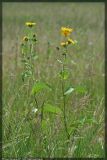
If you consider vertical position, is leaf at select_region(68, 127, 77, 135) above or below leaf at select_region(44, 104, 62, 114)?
below

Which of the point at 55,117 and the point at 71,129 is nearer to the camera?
the point at 71,129

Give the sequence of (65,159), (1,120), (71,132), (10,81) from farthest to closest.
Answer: (10,81) < (1,120) < (71,132) < (65,159)

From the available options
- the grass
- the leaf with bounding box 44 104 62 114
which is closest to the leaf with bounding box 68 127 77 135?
the grass

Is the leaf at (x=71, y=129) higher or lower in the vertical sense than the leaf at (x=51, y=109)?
lower

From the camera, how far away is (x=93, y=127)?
322cm

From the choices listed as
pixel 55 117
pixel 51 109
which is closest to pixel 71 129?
pixel 51 109

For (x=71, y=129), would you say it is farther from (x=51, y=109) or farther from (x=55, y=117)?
(x=55, y=117)

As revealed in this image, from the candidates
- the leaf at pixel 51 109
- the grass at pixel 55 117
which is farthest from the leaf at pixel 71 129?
the leaf at pixel 51 109

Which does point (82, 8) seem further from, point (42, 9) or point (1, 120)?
point (1, 120)

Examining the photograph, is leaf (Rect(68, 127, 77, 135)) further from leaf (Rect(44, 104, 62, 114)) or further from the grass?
leaf (Rect(44, 104, 62, 114))

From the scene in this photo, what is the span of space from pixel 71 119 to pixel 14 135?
511mm

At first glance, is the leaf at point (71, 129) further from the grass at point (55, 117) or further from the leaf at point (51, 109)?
the leaf at point (51, 109)

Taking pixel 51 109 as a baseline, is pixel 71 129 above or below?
below

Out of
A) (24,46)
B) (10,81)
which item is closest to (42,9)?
(10,81)
